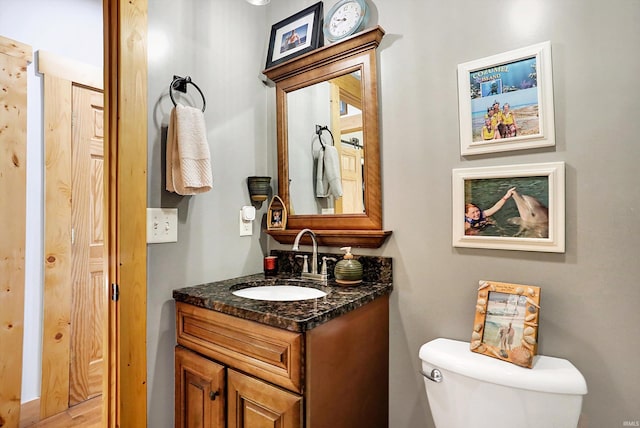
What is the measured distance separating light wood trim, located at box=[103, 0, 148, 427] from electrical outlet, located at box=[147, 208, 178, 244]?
0.12ft

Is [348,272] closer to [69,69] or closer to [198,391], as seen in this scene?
[198,391]

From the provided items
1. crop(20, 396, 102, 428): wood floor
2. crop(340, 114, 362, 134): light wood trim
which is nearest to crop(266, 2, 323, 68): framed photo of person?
crop(340, 114, 362, 134): light wood trim

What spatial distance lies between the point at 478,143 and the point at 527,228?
1.11 feet

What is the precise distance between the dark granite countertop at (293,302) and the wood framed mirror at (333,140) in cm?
13

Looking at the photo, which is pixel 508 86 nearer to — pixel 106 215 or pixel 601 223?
pixel 601 223

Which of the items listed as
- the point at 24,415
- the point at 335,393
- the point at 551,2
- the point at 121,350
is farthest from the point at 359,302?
the point at 24,415

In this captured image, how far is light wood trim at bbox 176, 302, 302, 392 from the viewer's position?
97cm

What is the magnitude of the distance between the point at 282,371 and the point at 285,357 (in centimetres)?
5

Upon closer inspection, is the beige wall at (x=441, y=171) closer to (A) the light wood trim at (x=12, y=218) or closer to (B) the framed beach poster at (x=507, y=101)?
(B) the framed beach poster at (x=507, y=101)

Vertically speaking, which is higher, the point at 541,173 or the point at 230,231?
the point at 541,173

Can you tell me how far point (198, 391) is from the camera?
4.07 feet

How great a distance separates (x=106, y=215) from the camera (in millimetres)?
1233

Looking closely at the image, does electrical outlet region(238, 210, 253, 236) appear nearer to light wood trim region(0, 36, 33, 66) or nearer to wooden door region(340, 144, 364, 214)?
wooden door region(340, 144, 364, 214)

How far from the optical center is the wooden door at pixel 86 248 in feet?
6.72
